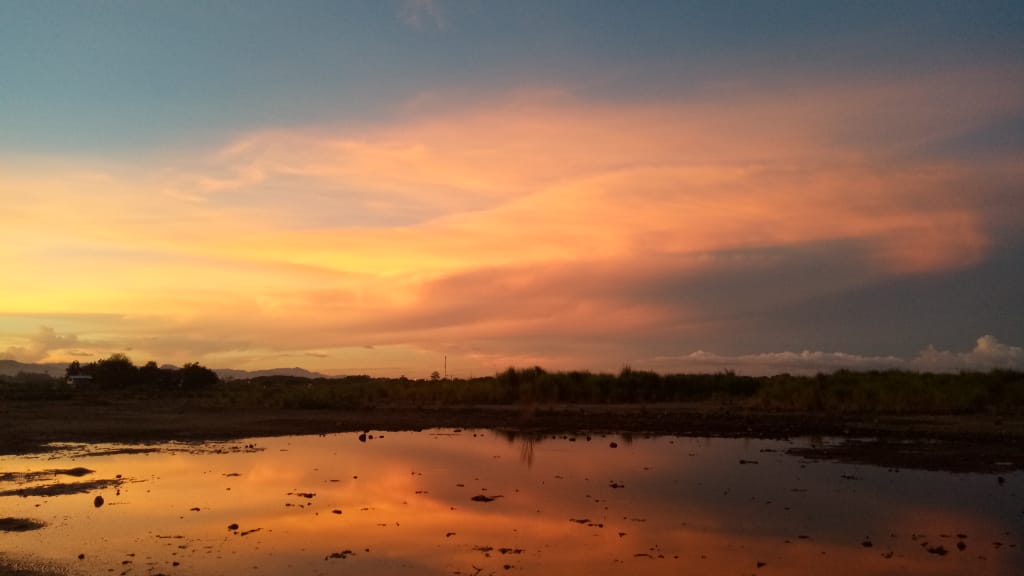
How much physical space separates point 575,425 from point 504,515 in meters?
17.7

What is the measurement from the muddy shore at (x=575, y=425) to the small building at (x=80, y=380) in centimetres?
2519

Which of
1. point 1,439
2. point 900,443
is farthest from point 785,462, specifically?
point 1,439

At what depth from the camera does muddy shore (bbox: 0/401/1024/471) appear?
68.0 feet

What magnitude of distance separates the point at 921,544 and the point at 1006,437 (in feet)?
47.6

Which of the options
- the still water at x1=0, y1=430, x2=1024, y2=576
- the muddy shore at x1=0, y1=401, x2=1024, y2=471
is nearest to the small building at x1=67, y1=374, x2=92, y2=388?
the muddy shore at x1=0, y1=401, x2=1024, y2=471

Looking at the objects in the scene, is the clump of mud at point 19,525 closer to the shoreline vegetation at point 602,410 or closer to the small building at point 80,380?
the shoreline vegetation at point 602,410

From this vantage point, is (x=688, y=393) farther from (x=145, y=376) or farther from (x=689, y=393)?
(x=145, y=376)

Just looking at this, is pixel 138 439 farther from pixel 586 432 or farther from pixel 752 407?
pixel 752 407

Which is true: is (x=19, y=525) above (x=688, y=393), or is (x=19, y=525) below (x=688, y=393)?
below

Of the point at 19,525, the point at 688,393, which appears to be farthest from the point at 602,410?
the point at 19,525

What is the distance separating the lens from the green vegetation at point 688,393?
3491 centimetres

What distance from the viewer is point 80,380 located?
66.2 meters

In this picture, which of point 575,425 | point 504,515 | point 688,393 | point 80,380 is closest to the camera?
point 504,515

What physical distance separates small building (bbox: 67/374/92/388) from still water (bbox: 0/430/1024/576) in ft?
165
